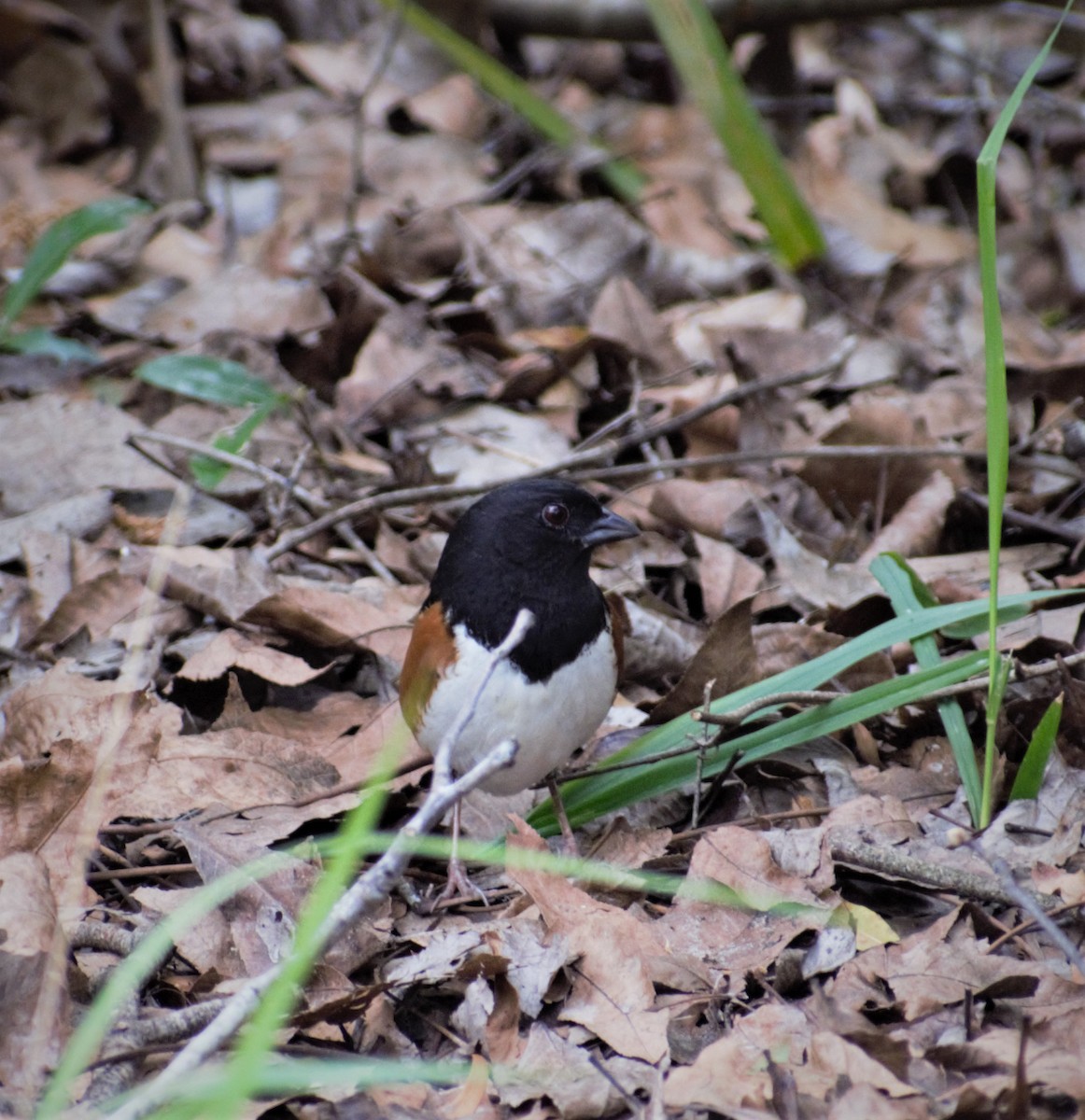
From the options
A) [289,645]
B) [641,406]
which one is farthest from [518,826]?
[641,406]

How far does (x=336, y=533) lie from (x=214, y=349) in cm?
115

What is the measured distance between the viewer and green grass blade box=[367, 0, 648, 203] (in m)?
5.30

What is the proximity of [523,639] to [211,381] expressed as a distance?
1.84m

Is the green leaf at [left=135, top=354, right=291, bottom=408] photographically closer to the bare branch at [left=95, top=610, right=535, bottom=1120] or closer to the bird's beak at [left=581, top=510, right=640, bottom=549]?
the bird's beak at [left=581, top=510, right=640, bottom=549]

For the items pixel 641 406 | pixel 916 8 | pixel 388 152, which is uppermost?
pixel 916 8

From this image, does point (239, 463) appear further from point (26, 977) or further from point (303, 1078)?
point (303, 1078)

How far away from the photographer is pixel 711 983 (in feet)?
8.25

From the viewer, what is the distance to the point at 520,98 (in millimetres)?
5594

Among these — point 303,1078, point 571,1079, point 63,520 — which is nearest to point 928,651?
point 571,1079

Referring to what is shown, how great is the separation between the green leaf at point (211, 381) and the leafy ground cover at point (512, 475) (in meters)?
0.02

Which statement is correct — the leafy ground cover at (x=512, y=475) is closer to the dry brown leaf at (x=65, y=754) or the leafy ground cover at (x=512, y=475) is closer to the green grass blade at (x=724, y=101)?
the dry brown leaf at (x=65, y=754)

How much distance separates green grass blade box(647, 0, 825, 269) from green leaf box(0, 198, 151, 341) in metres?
1.97

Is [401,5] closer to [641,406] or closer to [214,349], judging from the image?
[214,349]

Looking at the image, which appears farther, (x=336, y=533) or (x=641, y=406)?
(x=641, y=406)
